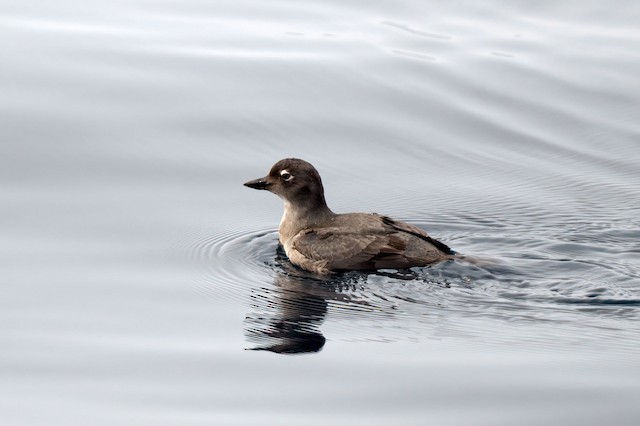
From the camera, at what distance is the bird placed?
10.0 metres

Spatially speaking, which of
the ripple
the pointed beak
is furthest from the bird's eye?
the ripple

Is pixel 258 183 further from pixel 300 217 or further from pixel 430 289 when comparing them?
pixel 430 289

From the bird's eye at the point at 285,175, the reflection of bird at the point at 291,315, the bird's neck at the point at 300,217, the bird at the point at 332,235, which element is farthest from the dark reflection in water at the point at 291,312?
the bird's eye at the point at 285,175

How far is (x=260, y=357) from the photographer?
7871mm

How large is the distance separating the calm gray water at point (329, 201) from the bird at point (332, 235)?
233 millimetres

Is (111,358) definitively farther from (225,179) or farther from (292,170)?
(225,179)

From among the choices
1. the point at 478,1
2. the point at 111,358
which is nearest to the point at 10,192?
the point at 111,358

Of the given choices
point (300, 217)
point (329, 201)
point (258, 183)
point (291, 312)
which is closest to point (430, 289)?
point (291, 312)

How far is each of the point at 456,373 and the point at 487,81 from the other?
7.96 m

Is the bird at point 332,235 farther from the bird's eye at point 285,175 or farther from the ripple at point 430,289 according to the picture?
the ripple at point 430,289

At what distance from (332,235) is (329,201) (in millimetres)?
1351

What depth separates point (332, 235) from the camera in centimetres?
1036

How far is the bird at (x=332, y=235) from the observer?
10000 millimetres

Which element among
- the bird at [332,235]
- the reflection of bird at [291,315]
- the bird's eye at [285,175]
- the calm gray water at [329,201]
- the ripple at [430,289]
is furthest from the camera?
the bird's eye at [285,175]
